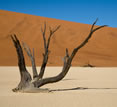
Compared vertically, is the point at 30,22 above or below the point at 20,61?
above

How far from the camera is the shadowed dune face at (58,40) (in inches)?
1120

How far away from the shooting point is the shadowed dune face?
2845 cm

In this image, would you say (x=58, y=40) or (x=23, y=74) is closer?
(x=23, y=74)

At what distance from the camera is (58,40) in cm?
3794

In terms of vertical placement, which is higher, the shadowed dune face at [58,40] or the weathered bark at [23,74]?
the shadowed dune face at [58,40]

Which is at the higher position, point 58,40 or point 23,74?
point 58,40

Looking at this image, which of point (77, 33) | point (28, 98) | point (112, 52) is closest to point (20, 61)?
point (28, 98)

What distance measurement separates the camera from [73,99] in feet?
17.1

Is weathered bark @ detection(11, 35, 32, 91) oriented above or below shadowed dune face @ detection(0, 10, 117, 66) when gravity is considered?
below

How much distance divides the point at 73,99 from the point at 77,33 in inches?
1501

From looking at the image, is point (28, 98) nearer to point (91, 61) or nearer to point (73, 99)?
point (73, 99)

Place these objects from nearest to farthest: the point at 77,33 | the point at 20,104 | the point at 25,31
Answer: the point at 20,104
the point at 25,31
the point at 77,33

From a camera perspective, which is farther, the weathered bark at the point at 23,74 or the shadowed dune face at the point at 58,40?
the shadowed dune face at the point at 58,40

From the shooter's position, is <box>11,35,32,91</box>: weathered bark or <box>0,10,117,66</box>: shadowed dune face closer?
<box>11,35,32,91</box>: weathered bark
